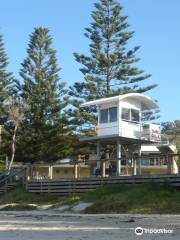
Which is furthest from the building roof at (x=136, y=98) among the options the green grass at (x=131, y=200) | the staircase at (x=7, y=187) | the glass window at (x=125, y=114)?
the green grass at (x=131, y=200)

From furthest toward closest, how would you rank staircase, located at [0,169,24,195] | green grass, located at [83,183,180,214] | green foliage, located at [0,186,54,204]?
1. staircase, located at [0,169,24,195]
2. green foliage, located at [0,186,54,204]
3. green grass, located at [83,183,180,214]

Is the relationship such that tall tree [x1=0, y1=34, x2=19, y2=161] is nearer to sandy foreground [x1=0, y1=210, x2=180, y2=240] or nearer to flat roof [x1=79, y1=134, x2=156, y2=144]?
flat roof [x1=79, y1=134, x2=156, y2=144]

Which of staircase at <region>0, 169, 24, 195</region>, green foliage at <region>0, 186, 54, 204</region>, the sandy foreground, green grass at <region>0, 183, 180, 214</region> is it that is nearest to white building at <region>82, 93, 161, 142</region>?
staircase at <region>0, 169, 24, 195</region>

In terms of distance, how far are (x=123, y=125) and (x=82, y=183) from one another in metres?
5.38

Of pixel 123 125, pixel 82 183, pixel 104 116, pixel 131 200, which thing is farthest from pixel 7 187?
pixel 131 200

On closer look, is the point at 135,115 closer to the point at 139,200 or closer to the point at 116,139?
the point at 116,139

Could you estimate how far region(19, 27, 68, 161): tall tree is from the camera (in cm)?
4003

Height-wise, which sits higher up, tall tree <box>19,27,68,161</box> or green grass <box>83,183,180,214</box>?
tall tree <box>19,27,68,161</box>

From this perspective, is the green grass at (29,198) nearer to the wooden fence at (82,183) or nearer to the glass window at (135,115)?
the wooden fence at (82,183)

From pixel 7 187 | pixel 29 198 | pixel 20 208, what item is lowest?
pixel 20 208

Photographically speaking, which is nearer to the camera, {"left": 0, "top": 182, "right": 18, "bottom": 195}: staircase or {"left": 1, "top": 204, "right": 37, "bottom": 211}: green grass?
{"left": 1, "top": 204, "right": 37, "bottom": 211}: green grass

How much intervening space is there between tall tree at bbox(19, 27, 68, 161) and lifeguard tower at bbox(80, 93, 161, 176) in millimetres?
11978

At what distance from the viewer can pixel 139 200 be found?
1802cm

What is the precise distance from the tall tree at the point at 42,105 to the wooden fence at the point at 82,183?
44.5 ft
